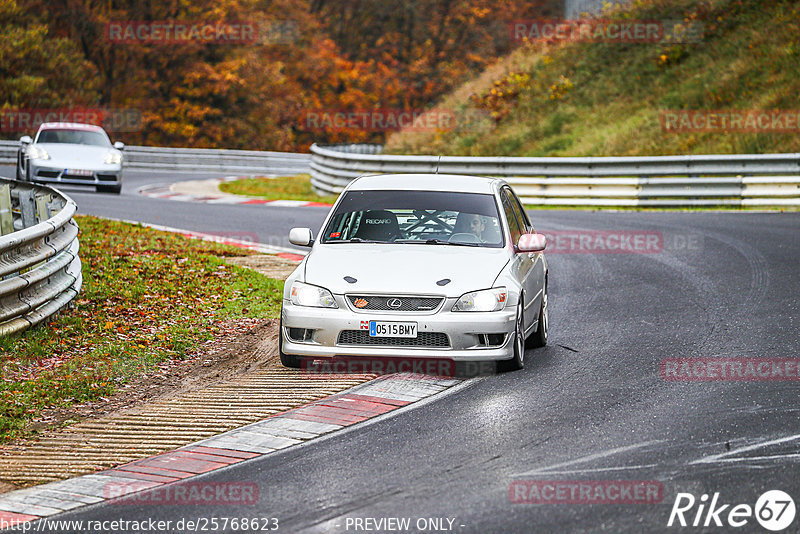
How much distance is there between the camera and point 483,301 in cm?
841

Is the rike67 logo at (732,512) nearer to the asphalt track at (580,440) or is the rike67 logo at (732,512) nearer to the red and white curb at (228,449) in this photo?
the asphalt track at (580,440)

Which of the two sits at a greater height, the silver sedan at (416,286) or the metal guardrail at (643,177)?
the silver sedan at (416,286)

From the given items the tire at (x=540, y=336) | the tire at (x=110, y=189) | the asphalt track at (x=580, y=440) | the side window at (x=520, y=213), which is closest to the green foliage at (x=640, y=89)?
the tire at (x=110, y=189)

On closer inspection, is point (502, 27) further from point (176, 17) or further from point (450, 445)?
point (450, 445)

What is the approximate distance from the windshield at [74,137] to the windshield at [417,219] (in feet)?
56.5

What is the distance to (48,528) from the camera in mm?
5426

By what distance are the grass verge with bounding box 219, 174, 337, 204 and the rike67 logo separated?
66.0 ft

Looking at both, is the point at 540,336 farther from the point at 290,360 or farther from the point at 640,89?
the point at 640,89

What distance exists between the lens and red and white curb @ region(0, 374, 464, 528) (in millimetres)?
5883

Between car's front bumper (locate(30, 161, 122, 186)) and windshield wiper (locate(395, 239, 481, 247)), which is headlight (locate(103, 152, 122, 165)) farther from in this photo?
windshield wiper (locate(395, 239, 481, 247))

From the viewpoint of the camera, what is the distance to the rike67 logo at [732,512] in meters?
5.23

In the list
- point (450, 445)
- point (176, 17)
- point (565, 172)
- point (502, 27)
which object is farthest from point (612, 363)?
point (502, 27)

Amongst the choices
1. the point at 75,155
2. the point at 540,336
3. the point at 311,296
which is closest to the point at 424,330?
the point at 311,296

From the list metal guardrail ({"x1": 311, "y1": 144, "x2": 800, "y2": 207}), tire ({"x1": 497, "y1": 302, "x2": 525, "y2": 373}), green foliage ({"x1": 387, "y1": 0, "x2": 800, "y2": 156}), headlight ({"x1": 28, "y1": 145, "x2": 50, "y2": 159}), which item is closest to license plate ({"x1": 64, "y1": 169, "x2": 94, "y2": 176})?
headlight ({"x1": 28, "y1": 145, "x2": 50, "y2": 159})
